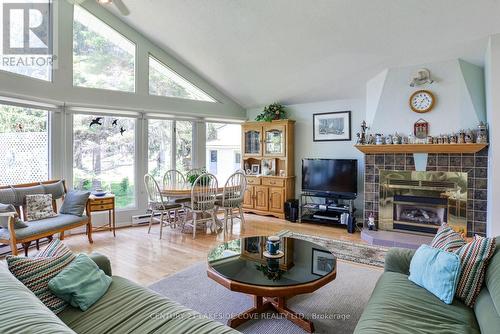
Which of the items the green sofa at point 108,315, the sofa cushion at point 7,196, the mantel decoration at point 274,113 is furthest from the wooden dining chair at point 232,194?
the green sofa at point 108,315

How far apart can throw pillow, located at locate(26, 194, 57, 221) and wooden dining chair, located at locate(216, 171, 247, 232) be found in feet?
7.57

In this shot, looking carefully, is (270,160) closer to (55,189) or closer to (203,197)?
(203,197)

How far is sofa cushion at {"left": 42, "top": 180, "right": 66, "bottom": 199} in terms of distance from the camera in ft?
13.2

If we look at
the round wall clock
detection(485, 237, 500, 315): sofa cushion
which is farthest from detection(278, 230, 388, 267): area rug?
the round wall clock

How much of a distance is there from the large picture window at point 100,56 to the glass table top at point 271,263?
3.76 metres

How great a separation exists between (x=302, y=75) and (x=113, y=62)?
3252 millimetres

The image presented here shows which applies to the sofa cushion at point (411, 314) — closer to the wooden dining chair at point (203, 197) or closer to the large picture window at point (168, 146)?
the wooden dining chair at point (203, 197)

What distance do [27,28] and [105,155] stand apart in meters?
2.09

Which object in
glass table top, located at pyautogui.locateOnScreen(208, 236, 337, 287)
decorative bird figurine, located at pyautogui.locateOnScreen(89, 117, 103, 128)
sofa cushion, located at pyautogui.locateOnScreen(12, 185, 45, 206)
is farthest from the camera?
decorative bird figurine, located at pyautogui.locateOnScreen(89, 117, 103, 128)

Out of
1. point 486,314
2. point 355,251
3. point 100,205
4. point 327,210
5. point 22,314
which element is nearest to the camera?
point 22,314

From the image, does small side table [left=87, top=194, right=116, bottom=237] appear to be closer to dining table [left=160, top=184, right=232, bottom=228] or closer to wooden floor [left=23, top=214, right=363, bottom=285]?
wooden floor [left=23, top=214, right=363, bottom=285]

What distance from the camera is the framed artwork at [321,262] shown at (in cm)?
216

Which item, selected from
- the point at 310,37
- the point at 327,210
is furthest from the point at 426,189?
the point at 310,37

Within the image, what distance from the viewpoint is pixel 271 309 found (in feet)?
7.86
